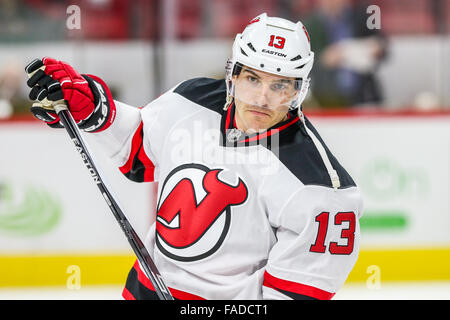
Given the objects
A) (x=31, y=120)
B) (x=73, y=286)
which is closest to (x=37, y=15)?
(x=31, y=120)

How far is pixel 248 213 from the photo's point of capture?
1.77m

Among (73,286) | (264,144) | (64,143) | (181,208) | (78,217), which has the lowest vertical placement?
(73,286)

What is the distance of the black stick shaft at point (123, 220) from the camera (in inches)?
72.2

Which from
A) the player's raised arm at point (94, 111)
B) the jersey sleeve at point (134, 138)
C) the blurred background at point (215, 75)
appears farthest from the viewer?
the blurred background at point (215, 75)

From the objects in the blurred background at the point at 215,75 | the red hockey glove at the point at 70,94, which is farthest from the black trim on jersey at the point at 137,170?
the blurred background at the point at 215,75

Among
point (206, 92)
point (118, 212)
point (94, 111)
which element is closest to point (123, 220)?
point (118, 212)

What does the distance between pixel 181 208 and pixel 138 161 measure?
0.88 feet

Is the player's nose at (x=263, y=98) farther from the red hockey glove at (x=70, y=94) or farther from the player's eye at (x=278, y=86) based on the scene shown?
the red hockey glove at (x=70, y=94)

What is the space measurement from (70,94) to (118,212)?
310 mm

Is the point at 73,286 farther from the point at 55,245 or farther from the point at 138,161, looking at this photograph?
the point at 138,161

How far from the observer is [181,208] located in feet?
5.87

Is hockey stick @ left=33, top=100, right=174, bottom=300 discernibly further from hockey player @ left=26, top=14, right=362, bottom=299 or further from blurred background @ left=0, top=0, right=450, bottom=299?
blurred background @ left=0, top=0, right=450, bottom=299
